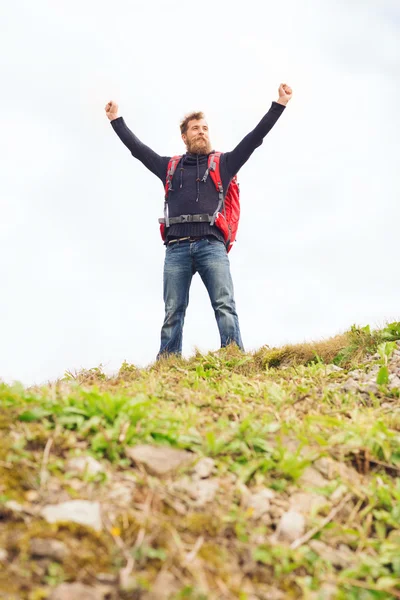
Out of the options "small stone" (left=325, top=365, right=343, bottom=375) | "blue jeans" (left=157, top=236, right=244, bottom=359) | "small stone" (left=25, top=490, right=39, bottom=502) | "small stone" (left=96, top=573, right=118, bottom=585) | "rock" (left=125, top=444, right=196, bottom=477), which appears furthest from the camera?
"blue jeans" (left=157, top=236, right=244, bottom=359)

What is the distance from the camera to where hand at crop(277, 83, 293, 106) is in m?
8.55

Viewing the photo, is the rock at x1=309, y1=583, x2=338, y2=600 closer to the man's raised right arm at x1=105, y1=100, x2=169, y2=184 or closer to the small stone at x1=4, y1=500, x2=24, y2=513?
the small stone at x1=4, y1=500, x2=24, y2=513

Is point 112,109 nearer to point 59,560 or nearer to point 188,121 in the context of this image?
point 188,121

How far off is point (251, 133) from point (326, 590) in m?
7.23

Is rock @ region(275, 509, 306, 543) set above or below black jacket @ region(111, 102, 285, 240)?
below

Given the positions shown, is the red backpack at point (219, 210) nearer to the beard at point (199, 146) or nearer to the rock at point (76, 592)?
the beard at point (199, 146)

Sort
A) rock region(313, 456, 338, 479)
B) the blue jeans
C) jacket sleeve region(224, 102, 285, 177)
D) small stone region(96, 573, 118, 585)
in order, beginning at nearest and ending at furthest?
small stone region(96, 573, 118, 585) < rock region(313, 456, 338, 479) < the blue jeans < jacket sleeve region(224, 102, 285, 177)

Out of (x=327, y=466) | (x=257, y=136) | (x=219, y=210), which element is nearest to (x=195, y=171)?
(x=219, y=210)

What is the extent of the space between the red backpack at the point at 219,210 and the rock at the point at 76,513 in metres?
6.19

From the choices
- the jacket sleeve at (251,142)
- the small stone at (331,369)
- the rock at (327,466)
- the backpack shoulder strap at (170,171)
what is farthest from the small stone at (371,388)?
the backpack shoulder strap at (170,171)

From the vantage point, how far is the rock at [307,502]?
3.10m

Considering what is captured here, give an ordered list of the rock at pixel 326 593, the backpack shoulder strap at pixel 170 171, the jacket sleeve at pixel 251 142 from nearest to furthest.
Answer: the rock at pixel 326 593
the jacket sleeve at pixel 251 142
the backpack shoulder strap at pixel 170 171

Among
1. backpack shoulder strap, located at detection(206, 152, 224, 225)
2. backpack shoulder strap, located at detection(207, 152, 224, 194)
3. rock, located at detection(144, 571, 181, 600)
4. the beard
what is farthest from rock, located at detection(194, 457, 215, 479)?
the beard

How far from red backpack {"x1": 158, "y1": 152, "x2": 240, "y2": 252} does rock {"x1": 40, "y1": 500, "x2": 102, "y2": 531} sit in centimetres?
619
